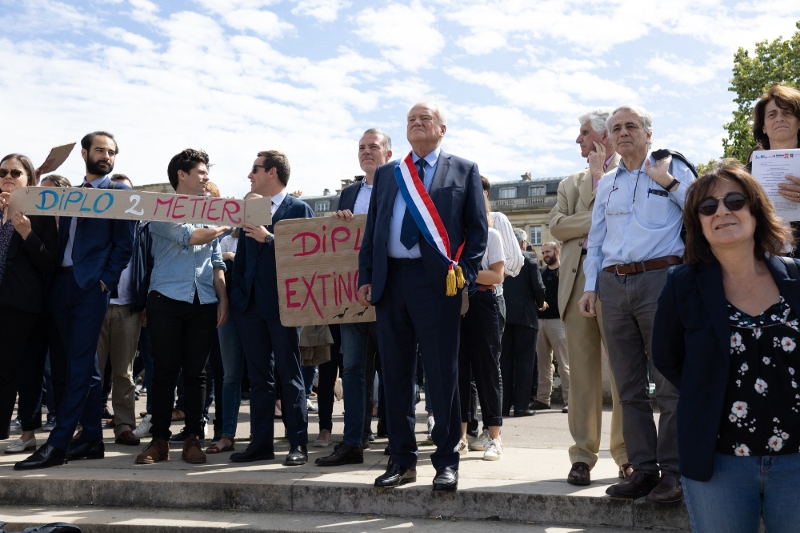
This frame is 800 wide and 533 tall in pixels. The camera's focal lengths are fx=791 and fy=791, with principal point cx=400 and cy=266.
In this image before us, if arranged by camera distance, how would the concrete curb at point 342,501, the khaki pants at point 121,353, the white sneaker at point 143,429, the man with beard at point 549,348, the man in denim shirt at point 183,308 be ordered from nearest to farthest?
1. the concrete curb at point 342,501
2. the man in denim shirt at point 183,308
3. the khaki pants at point 121,353
4. the white sneaker at point 143,429
5. the man with beard at point 549,348

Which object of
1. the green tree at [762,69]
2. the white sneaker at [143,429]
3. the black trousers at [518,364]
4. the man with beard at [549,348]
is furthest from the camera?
the green tree at [762,69]

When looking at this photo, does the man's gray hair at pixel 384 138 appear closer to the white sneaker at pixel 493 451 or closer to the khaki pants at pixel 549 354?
the white sneaker at pixel 493 451

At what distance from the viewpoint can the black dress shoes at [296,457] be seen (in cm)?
577

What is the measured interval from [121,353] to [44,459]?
5.34 ft

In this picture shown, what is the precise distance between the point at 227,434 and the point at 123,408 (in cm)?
121

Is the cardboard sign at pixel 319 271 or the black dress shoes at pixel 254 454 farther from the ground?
the cardboard sign at pixel 319 271

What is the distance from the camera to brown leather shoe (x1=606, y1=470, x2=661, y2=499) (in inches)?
177

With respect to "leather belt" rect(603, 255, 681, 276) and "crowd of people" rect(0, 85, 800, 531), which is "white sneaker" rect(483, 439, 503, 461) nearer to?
"crowd of people" rect(0, 85, 800, 531)

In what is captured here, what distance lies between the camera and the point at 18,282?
20.4 feet

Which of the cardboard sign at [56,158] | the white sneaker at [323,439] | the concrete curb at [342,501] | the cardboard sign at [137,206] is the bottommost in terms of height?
the concrete curb at [342,501]

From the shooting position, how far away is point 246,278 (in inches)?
241

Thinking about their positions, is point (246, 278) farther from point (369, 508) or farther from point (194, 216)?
point (369, 508)

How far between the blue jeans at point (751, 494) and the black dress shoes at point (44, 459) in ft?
15.5

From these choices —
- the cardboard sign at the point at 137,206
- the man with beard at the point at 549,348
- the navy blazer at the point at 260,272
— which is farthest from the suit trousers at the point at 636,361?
the man with beard at the point at 549,348
